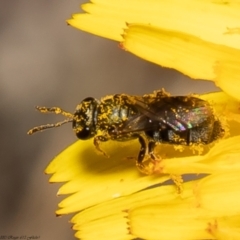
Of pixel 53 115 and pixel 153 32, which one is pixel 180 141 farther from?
pixel 53 115

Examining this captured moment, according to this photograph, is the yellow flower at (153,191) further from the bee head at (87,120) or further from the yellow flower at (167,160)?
the bee head at (87,120)

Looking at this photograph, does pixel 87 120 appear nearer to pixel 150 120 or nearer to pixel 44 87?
pixel 150 120

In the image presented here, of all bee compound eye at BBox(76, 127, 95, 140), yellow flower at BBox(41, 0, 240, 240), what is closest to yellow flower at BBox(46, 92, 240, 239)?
yellow flower at BBox(41, 0, 240, 240)

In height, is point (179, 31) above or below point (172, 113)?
above

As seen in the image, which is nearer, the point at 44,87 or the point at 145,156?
the point at 145,156

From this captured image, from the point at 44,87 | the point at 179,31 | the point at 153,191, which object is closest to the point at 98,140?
the point at 153,191

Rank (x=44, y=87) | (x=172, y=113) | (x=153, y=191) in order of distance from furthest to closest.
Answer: (x=44, y=87), (x=153, y=191), (x=172, y=113)

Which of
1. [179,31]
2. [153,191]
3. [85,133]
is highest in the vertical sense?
[179,31]

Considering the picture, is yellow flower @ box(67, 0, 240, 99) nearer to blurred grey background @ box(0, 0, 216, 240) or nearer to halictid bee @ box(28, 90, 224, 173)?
halictid bee @ box(28, 90, 224, 173)
